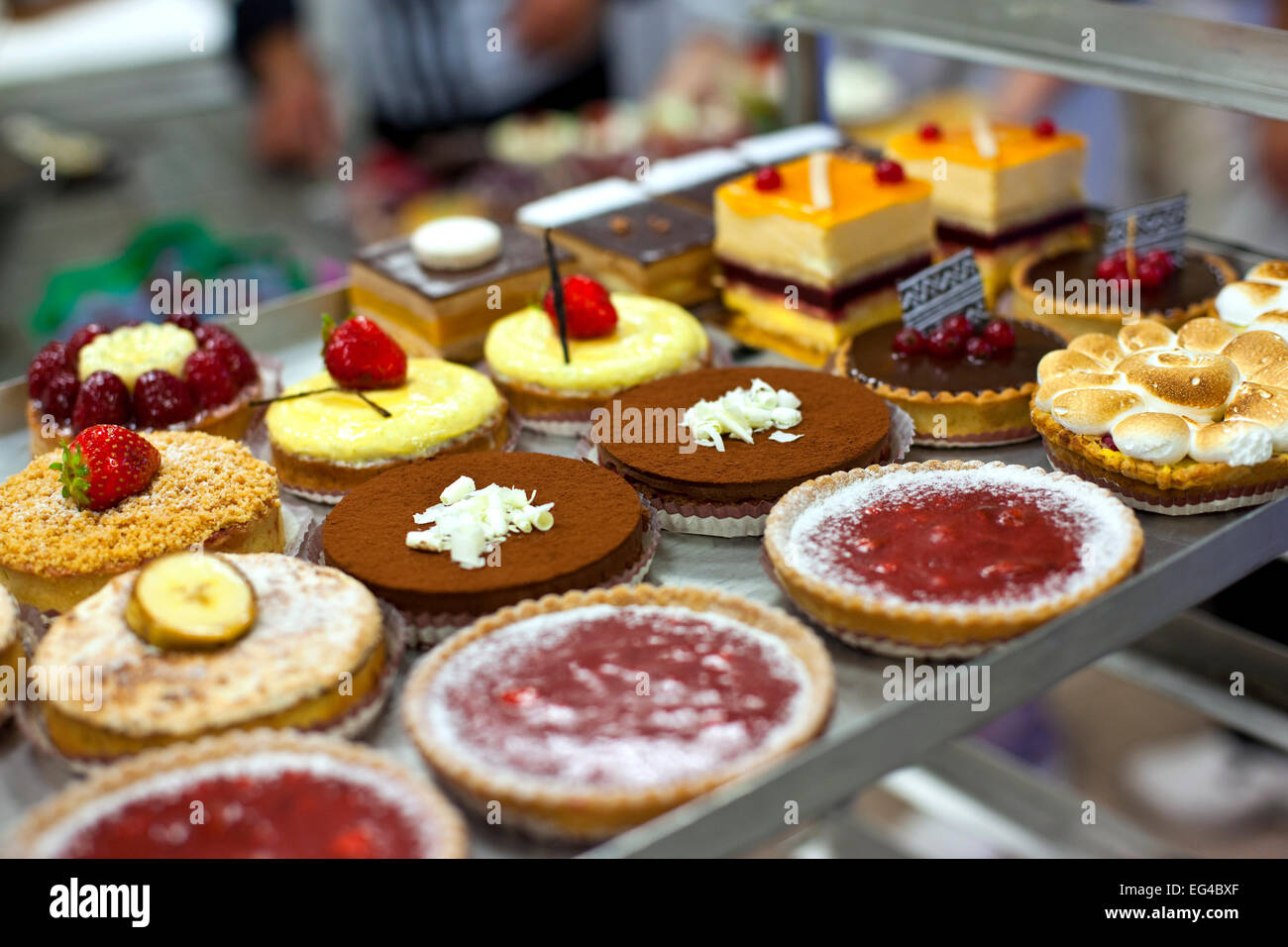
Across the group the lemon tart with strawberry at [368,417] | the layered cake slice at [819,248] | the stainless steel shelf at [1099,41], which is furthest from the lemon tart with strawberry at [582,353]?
the stainless steel shelf at [1099,41]

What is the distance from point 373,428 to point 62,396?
798mm

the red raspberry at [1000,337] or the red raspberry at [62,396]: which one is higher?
the red raspberry at [62,396]

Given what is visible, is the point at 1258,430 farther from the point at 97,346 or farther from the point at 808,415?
the point at 97,346

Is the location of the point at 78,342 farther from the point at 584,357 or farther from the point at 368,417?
the point at 584,357

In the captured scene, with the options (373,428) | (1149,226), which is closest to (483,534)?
(373,428)

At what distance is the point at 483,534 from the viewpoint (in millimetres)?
2688

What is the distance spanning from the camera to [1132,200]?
719 cm

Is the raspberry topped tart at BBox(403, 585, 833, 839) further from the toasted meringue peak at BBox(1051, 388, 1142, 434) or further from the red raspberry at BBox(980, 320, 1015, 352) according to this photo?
the red raspberry at BBox(980, 320, 1015, 352)

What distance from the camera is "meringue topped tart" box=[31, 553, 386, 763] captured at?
7.22 feet

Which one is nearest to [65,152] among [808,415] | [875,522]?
[808,415]

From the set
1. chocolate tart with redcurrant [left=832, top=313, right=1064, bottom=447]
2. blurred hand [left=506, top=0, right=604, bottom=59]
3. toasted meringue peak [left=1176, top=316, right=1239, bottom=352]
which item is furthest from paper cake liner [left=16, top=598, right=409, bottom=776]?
blurred hand [left=506, top=0, right=604, bottom=59]

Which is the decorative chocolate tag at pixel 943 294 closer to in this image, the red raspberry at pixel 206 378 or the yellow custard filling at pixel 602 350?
the yellow custard filling at pixel 602 350

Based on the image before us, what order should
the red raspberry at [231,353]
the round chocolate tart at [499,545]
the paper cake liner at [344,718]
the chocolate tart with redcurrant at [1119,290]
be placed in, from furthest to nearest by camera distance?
1. the chocolate tart with redcurrant at [1119,290]
2. the red raspberry at [231,353]
3. the round chocolate tart at [499,545]
4. the paper cake liner at [344,718]

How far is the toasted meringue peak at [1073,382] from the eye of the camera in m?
2.99
